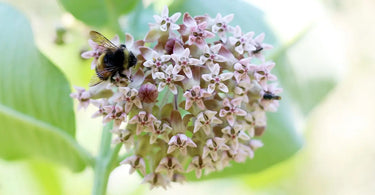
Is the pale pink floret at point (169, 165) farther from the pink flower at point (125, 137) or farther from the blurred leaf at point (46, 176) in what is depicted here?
the blurred leaf at point (46, 176)

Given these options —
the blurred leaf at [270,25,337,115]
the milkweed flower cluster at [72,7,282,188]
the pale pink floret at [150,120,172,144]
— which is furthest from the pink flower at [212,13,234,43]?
the blurred leaf at [270,25,337,115]

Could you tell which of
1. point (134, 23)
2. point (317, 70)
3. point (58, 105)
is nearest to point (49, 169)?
point (58, 105)

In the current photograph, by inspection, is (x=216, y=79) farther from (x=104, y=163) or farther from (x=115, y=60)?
(x=104, y=163)

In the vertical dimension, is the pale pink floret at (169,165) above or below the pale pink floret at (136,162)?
above

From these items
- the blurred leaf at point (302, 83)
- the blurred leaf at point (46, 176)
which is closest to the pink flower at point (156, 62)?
the blurred leaf at point (302, 83)

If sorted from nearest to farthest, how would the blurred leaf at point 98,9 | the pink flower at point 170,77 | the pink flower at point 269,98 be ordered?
1. the pink flower at point 170,77
2. the pink flower at point 269,98
3. the blurred leaf at point 98,9

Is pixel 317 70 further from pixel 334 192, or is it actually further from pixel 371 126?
pixel 371 126
